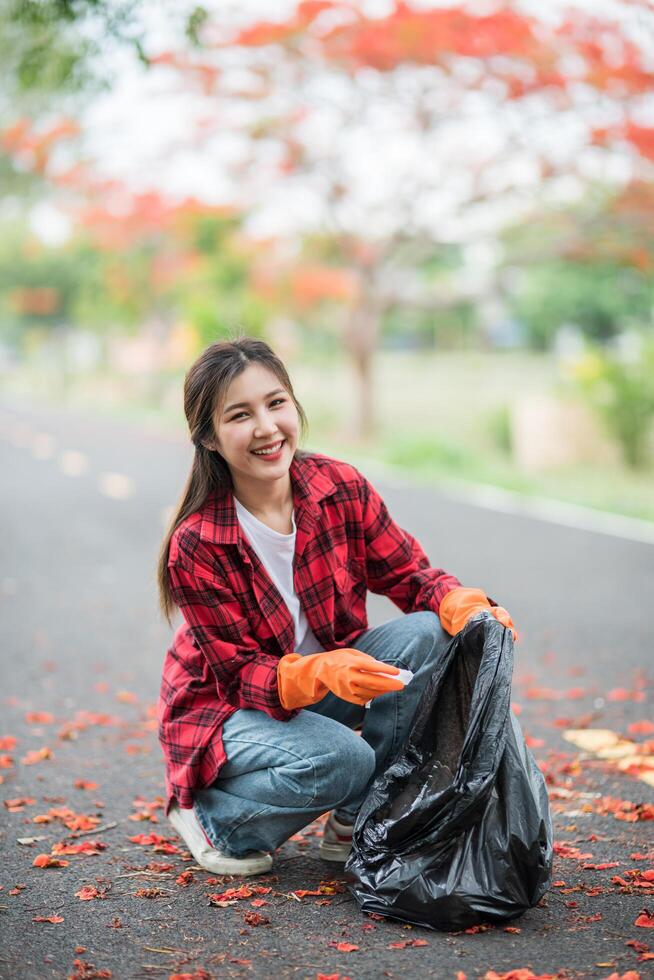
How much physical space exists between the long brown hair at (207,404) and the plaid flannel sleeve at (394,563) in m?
0.39

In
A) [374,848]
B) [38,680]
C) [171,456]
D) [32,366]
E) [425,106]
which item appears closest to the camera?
[374,848]

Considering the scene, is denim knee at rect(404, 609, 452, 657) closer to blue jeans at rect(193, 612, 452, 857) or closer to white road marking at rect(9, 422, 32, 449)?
blue jeans at rect(193, 612, 452, 857)

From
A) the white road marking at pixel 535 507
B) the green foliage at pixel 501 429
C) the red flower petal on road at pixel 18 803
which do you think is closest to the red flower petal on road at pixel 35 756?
the red flower petal on road at pixel 18 803

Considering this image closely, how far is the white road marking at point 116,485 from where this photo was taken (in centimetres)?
1401

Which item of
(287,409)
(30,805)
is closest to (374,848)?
(287,409)

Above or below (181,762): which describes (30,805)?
below

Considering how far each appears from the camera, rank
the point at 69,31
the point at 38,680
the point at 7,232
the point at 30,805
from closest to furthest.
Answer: the point at 30,805
the point at 38,680
the point at 69,31
the point at 7,232

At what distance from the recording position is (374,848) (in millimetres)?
3076

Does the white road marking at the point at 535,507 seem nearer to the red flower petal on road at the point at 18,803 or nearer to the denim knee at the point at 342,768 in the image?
the red flower petal on road at the point at 18,803

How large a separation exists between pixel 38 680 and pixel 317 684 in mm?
3368

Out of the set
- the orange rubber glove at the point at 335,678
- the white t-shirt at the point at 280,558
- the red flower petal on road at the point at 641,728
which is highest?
the white t-shirt at the point at 280,558

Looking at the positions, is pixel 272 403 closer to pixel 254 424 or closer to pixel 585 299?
pixel 254 424

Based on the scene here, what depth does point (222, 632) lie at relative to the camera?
131 inches

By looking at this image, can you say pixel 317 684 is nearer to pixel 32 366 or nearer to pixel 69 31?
pixel 69 31
